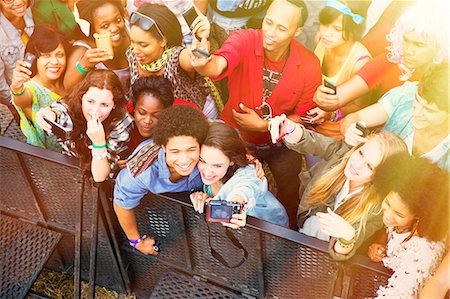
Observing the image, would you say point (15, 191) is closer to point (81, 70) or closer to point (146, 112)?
point (81, 70)

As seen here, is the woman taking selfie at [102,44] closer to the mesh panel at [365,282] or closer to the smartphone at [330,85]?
the smartphone at [330,85]

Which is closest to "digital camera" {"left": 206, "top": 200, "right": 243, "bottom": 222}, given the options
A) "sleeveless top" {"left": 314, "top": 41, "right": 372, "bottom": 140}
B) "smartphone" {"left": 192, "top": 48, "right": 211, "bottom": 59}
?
"sleeveless top" {"left": 314, "top": 41, "right": 372, "bottom": 140}

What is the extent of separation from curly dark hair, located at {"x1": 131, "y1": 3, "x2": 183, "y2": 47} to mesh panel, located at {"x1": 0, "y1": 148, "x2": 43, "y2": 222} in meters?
1.24

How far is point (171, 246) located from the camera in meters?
3.38

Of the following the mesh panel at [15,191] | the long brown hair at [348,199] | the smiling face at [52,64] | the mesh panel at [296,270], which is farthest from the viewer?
the mesh panel at [15,191]

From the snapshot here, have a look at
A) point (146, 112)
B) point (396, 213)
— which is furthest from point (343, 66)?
point (146, 112)

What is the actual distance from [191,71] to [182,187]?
66 centimetres

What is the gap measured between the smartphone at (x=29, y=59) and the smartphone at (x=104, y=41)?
1.23 ft

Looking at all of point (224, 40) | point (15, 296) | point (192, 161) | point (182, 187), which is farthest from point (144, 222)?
point (224, 40)

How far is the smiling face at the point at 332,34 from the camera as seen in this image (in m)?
2.27

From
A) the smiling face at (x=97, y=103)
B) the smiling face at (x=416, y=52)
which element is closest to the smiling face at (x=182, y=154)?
the smiling face at (x=97, y=103)

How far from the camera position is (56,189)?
3.39 metres

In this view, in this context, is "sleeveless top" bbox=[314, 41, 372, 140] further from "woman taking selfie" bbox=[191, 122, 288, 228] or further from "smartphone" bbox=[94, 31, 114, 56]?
"smartphone" bbox=[94, 31, 114, 56]

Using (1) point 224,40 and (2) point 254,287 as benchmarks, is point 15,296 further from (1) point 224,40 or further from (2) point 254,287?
(1) point 224,40
